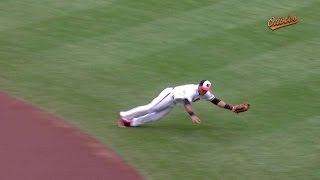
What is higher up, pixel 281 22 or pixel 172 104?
pixel 281 22

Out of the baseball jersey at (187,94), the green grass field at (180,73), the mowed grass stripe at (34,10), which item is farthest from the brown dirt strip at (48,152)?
the mowed grass stripe at (34,10)

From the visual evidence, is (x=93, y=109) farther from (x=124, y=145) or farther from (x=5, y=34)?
(x=5, y=34)

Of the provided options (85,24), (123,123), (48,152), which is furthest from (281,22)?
(48,152)

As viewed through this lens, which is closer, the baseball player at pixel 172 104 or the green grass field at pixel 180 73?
the green grass field at pixel 180 73

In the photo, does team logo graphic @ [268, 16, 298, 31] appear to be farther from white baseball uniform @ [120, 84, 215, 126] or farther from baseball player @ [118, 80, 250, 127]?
white baseball uniform @ [120, 84, 215, 126]

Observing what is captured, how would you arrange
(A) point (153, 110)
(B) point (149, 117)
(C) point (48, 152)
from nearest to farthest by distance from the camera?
(C) point (48, 152) < (A) point (153, 110) < (B) point (149, 117)

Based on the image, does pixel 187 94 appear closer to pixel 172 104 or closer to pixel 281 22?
pixel 172 104

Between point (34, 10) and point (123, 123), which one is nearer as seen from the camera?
point (123, 123)

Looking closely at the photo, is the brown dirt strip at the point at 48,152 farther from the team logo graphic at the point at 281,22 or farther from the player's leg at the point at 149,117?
the team logo graphic at the point at 281,22
